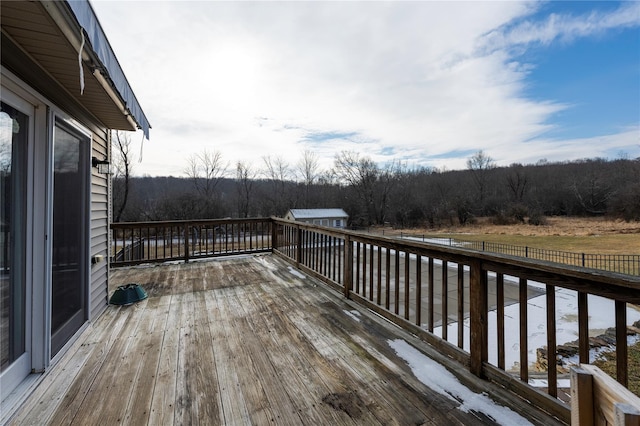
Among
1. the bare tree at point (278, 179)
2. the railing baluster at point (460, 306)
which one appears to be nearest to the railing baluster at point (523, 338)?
the railing baluster at point (460, 306)

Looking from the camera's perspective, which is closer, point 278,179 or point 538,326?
point 538,326

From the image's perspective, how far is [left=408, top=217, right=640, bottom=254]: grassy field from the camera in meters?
16.2

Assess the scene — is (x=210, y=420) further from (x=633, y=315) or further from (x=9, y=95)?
(x=633, y=315)

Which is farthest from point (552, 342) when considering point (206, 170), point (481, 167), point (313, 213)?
point (481, 167)

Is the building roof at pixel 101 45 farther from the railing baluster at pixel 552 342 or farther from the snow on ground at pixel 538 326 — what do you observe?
the snow on ground at pixel 538 326

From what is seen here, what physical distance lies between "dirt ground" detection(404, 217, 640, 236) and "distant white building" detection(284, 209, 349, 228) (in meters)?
10.5

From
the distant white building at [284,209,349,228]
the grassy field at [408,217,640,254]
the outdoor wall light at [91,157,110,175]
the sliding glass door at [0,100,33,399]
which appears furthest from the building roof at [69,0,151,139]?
the grassy field at [408,217,640,254]

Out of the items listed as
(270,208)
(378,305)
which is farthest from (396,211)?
(378,305)

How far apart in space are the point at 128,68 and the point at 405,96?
A: 7.50 meters

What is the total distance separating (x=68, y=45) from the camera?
5.20ft

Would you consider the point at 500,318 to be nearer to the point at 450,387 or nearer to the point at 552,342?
the point at 552,342

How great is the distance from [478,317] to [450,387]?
481 mm

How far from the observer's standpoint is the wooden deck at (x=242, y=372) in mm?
1538

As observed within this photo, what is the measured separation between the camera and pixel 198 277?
177 inches
